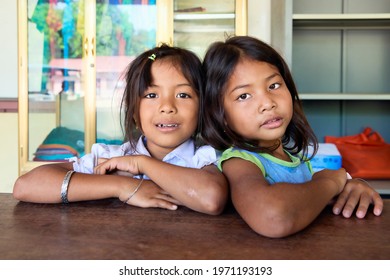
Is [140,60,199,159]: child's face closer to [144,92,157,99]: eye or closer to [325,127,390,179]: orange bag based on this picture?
[144,92,157,99]: eye

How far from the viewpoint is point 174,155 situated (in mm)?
996

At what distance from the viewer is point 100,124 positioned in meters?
2.96

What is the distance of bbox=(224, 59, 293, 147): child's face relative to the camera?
879mm

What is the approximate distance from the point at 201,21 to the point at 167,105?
2162mm

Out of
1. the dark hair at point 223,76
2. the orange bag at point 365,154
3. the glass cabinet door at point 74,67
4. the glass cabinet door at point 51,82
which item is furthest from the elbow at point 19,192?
the glass cabinet door at point 51,82

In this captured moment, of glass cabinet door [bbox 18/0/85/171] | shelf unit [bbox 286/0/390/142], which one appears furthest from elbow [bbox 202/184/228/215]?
glass cabinet door [bbox 18/0/85/171]

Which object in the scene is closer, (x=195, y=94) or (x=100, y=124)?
(x=195, y=94)

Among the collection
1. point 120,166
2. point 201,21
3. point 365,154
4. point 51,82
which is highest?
point 201,21

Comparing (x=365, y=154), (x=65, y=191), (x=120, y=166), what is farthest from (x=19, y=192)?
(x=365, y=154)

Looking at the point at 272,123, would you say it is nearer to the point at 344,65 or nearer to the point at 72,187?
the point at 72,187

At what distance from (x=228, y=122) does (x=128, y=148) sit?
0.29 m

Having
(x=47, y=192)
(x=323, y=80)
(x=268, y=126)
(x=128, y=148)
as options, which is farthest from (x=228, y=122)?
(x=323, y=80)

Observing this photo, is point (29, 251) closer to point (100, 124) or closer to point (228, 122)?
point (228, 122)

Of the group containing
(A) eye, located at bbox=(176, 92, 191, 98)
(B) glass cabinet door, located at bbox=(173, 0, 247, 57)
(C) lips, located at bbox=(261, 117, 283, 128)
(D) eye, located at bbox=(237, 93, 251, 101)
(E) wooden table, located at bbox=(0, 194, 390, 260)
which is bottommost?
(E) wooden table, located at bbox=(0, 194, 390, 260)
